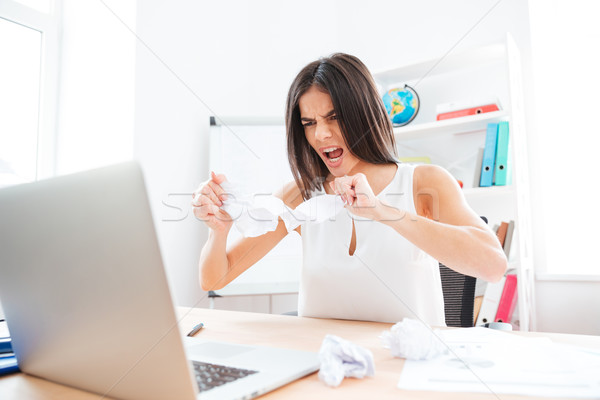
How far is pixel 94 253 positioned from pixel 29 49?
239cm

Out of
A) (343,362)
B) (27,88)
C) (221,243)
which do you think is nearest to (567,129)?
(221,243)

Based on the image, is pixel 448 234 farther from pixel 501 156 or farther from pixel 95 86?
pixel 95 86

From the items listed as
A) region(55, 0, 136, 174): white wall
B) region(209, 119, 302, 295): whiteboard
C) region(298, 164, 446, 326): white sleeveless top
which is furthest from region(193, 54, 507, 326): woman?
region(55, 0, 136, 174): white wall

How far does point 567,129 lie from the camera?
A: 2084mm

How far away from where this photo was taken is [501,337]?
28.8 inches

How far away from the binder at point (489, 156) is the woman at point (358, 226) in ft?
2.72

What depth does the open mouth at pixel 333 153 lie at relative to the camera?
1.25 metres

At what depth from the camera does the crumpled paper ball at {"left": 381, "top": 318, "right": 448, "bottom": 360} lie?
2.04ft

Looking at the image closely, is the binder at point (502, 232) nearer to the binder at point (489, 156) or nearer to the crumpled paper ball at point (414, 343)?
the binder at point (489, 156)

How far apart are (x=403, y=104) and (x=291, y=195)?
1.14 metres

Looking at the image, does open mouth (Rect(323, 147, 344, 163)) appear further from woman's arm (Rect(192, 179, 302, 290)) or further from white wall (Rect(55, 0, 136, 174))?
white wall (Rect(55, 0, 136, 174))

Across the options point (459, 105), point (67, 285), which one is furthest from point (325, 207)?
point (459, 105)

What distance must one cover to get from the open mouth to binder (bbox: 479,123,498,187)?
98 centimetres

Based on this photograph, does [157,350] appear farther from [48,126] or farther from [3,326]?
[48,126]
